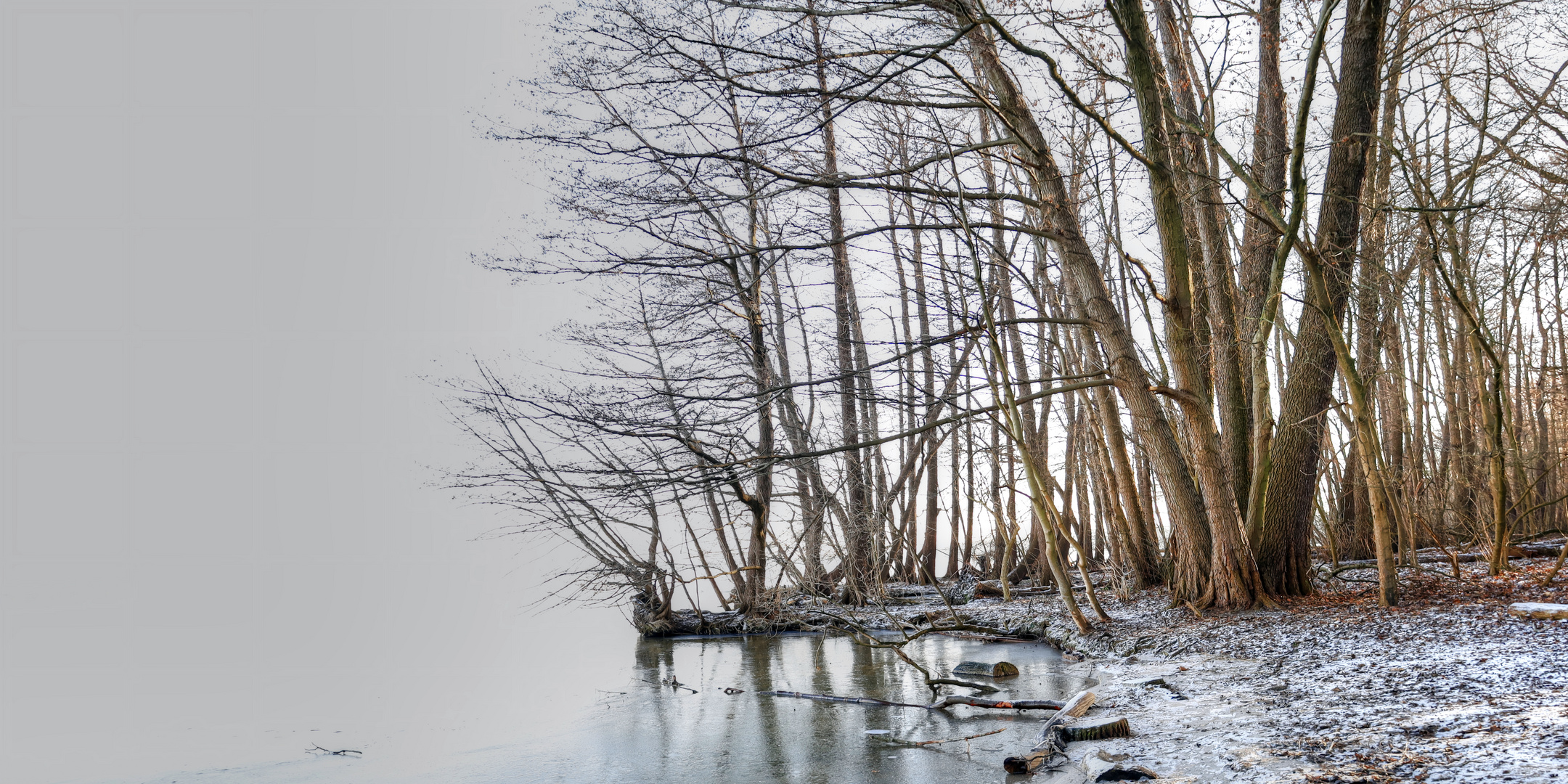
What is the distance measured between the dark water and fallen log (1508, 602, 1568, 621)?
2.47m

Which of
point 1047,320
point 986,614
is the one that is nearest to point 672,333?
point 986,614

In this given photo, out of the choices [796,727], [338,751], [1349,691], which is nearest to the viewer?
[1349,691]

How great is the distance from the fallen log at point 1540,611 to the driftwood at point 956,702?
8.73ft

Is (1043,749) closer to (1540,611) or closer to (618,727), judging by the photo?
(1540,611)

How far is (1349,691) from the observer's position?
375 centimetres

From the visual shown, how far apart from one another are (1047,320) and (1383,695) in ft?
11.2

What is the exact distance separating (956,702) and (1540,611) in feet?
10.7

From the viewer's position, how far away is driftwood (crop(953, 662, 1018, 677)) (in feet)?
22.3

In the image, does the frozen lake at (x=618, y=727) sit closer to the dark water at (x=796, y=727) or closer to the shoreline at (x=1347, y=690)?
the dark water at (x=796, y=727)

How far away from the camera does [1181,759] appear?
10.6 ft

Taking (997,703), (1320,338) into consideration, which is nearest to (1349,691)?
(997,703)

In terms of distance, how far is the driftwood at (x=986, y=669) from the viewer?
6.81 m

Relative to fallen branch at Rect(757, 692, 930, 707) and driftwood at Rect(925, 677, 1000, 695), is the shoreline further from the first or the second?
fallen branch at Rect(757, 692, 930, 707)

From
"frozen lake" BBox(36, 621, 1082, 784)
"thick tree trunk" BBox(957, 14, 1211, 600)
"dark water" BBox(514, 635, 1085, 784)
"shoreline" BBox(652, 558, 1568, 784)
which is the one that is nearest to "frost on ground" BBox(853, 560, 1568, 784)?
"shoreline" BBox(652, 558, 1568, 784)
